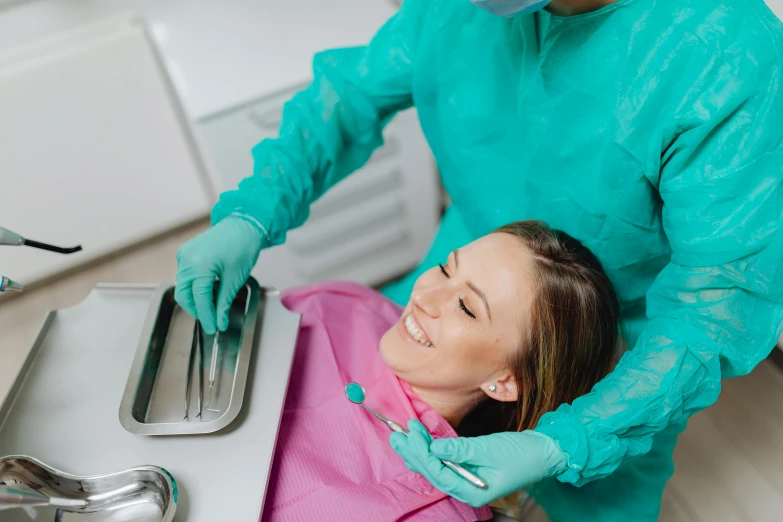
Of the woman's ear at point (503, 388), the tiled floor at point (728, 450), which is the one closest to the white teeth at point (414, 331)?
the woman's ear at point (503, 388)

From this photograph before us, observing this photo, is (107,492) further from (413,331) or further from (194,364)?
(413,331)

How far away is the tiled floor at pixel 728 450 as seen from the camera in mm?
1499

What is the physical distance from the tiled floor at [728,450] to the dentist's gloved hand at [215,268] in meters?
0.32

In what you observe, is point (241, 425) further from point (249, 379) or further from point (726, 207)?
point (726, 207)

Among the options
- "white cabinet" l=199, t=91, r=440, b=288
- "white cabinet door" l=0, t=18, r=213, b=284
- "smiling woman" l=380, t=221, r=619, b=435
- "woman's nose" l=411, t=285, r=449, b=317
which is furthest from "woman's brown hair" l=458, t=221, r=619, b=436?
"white cabinet door" l=0, t=18, r=213, b=284

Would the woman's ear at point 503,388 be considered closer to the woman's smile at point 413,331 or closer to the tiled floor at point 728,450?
the woman's smile at point 413,331

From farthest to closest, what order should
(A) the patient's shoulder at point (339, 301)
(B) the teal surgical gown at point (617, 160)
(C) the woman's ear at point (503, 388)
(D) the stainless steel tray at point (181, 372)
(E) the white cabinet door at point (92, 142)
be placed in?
1. (E) the white cabinet door at point (92, 142)
2. (A) the patient's shoulder at point (339, 301)
3. (C) the woman's ear at point (503, 388)
4. (D) the stainless steel tray at point (181, 372)
5. (B) the teal surgical gown at point (617, 160)

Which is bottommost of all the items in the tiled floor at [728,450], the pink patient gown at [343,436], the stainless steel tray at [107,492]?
the tiled floor at [728,450]

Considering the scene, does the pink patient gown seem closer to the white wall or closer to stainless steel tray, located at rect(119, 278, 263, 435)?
stainless steel tray, located at rect(119, 278, 263, 435)

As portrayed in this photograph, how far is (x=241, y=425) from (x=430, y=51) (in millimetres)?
745

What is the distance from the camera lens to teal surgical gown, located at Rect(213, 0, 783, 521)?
2.93 ft

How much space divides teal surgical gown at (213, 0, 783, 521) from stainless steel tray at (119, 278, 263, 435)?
0.21 m

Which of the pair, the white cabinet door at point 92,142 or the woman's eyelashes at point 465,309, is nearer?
the woman's eyelashes at point 465,309

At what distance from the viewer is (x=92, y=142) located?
184cm
